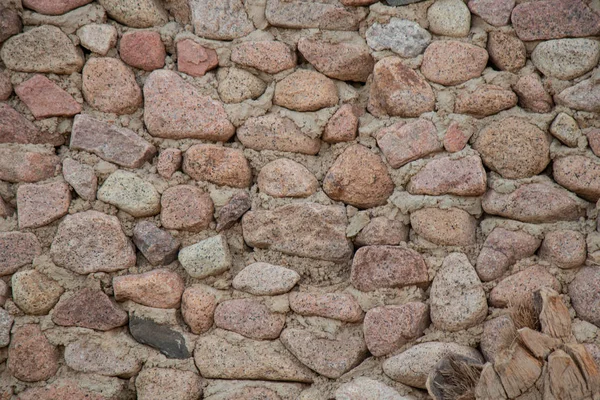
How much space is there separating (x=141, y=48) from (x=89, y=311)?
102 cm

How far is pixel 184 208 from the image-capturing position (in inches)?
103

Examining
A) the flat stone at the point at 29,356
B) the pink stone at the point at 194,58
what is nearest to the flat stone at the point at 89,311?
the flat stone at the point at 29,356

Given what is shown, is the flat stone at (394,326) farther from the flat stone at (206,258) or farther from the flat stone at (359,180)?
the flat stone at (206,258)

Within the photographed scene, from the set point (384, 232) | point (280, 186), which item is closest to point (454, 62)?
point (384, 232)

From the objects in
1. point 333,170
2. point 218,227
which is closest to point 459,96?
point 333,170

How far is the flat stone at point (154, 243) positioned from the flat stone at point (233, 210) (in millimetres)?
188

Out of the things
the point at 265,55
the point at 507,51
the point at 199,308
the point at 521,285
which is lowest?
the point at 199,308

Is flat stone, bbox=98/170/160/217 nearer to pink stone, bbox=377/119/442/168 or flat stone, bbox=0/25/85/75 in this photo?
flat stone, bbox=0/25/85/75

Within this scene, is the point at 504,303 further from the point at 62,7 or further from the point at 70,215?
the point at 62,7

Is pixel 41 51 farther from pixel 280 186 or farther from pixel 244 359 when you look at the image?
pixel 244 359

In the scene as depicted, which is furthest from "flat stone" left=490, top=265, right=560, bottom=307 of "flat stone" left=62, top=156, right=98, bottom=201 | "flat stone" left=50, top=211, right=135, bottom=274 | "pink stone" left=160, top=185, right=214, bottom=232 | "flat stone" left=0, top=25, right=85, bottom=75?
"flat stone" left=0, top=25, right=85, bottom=75

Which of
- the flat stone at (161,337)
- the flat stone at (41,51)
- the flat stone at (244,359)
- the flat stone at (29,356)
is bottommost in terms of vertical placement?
the flat stone at (29,356)

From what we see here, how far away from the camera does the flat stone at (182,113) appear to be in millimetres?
2664

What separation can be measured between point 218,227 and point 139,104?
1.90 ft
